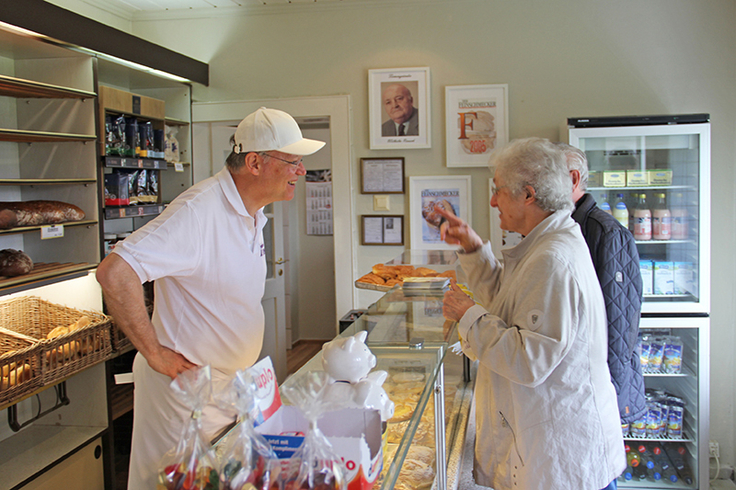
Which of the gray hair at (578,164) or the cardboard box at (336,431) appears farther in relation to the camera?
the gray hair at (578,164)

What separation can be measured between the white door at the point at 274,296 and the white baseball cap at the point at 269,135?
10.4ft

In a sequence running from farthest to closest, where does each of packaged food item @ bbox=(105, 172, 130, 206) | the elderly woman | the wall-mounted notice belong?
the wall-mounted notice < packaged food item @ bbox=(105, 172, 130, 206) < the elderly woman

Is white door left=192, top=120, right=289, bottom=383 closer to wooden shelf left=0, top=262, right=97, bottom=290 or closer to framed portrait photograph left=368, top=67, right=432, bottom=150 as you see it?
framed portrait photograph left=368, top=67, right=432, bottom=150

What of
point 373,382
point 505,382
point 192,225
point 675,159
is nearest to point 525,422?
point 505,382

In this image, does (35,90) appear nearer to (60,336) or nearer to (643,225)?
(60,336)

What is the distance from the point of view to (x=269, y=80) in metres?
4.33

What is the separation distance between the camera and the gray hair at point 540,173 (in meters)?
1.71

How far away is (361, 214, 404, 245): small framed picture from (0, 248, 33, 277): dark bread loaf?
222 centimetres

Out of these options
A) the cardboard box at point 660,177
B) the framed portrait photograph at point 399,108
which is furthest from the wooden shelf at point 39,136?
the cardboard box at point 660,177

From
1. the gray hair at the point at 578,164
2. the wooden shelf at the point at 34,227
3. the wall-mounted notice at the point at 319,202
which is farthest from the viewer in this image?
the wall-mounted notice at the point at 319,202

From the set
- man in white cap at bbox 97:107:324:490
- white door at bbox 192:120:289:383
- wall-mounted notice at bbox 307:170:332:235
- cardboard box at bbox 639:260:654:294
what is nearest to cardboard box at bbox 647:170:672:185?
cardboard box at bbox 639:260:654:294

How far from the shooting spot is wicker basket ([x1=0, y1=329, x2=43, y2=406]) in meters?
2.53

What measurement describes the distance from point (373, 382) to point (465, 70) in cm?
335

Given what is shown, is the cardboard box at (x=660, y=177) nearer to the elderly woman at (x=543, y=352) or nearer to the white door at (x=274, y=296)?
the elderly woman at (x=543, y=352)
